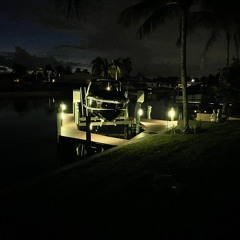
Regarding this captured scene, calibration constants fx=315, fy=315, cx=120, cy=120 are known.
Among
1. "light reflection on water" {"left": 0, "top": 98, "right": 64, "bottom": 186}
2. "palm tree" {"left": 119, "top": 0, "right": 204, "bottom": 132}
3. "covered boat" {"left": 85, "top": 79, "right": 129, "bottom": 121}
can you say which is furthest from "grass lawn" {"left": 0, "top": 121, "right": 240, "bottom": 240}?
"covered boat" {"left": 85, "top": 79, "right": 129, "bottom": 121}

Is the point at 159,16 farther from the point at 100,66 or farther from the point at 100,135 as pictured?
the point at 100,66

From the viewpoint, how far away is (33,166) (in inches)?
486

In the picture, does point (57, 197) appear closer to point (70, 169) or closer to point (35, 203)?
point (35, 203)

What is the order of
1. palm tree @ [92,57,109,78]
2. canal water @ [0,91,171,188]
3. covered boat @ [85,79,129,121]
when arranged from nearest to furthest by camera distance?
1. canal water @ [0,91,171,188]
2. covered boat @ [85,79,129,121]
3. palm tree @ [92,57,109,78]

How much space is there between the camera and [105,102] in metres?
16.0

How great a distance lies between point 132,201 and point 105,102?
10.7 metres

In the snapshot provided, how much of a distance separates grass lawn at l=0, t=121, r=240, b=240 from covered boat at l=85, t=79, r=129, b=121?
281 inches

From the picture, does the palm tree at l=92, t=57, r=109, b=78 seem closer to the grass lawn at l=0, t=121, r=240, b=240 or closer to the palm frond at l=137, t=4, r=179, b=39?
the palm frond at l=137, t=4, r=179, b=39

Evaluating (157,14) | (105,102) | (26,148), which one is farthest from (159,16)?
(26,148)

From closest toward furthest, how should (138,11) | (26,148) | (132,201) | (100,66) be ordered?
(132,201) → (138,11) → (26,148) → (100,66)

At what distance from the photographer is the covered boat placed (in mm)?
15992

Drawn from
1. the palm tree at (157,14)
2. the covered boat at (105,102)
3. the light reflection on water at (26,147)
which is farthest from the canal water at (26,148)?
the palm tree at (157,14)

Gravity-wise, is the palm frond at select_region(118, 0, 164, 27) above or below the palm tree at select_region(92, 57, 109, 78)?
below

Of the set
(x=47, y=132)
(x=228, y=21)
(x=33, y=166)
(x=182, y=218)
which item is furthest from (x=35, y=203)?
(x=47, y=132)
